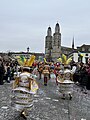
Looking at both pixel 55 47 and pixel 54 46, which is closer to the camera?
pixel 55 47

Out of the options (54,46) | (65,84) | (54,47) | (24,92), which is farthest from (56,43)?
(24,92)

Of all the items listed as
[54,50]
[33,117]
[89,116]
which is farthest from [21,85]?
[54,50]

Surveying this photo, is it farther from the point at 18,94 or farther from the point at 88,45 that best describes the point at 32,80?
the point at 88,45

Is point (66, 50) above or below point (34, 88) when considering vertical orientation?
above

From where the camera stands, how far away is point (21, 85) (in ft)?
29.7

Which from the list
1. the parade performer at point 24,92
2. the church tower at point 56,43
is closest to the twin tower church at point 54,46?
the church tower at point 56,43

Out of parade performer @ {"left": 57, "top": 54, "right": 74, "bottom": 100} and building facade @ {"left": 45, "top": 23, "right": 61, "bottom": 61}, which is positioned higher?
building facade @ {"left": 45, "top": 23, "right": 61, "bottom": 61}

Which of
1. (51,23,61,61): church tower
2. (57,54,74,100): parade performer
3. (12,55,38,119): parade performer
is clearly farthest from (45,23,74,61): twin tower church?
(12,55,38,119): parade performer

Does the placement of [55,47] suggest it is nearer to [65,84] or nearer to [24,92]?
[65,84]

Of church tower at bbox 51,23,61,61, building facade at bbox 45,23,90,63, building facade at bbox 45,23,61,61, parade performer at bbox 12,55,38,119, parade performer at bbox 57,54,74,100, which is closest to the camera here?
parade performer at bbox 12,55,38,119

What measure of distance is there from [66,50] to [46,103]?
369ft

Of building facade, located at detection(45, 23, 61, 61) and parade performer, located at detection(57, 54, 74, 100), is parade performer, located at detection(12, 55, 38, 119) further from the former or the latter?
building facade, located at detection(45, 23, 61, 61)

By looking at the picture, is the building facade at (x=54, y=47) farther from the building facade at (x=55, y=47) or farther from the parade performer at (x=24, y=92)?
the parade performer at (x=24, y=92)

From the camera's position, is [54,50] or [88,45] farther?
[54,50]
